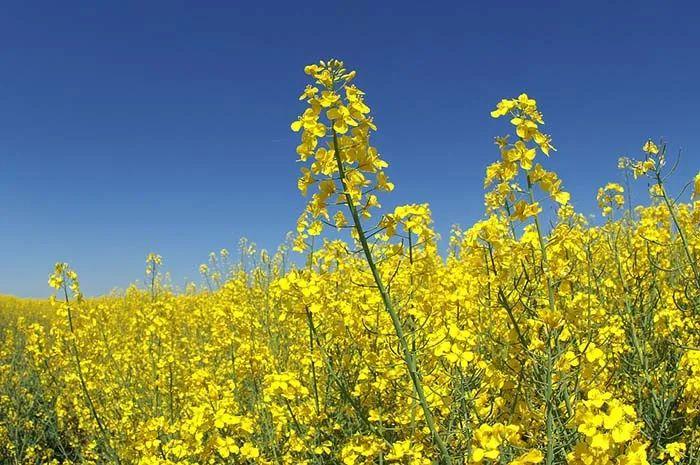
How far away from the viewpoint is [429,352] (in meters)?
2.56

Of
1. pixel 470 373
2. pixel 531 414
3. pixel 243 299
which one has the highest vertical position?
pixel 243 299

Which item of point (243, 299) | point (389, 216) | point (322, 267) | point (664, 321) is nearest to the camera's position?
point (389, 216)

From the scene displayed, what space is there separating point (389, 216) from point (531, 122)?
0.68 meters

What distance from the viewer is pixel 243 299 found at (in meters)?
6.24

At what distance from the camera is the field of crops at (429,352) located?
201 cm

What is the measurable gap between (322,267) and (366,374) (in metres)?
0.67

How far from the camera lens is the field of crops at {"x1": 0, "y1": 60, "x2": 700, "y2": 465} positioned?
2.01 m

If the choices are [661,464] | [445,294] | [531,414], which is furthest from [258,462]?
[661,464]

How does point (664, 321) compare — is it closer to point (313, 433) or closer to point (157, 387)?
point (313, 433)

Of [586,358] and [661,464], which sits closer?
[586,358]

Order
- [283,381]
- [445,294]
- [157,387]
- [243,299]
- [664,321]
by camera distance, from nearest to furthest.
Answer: [283,381] < [445,294] < [664,321] < [157,387] < [243,299]

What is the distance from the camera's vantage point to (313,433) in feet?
10.7

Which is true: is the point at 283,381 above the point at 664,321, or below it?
below

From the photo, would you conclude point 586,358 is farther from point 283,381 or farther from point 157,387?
point 157,387
